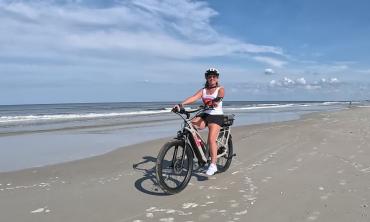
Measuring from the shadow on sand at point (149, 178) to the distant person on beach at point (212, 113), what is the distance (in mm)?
477

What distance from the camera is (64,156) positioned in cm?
1001

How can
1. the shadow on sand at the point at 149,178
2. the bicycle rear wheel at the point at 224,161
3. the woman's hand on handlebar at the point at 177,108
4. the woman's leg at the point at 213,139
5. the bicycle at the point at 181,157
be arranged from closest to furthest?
the bicycle at the point at 181,157 → the shadow on sand at the point at 149,178 → the woman's hand on handlebar at the point at 177,108 → the woman's leg at the point at 213,139 → the bicycle rear wheel at the point at 224,161

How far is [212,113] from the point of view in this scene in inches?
278

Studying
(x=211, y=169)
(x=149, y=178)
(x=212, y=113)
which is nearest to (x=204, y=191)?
(x=211, y=169)

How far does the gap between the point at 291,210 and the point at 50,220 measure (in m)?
3.04

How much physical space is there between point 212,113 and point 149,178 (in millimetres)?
1636

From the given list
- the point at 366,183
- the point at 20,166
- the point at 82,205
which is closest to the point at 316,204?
the point at 366,183

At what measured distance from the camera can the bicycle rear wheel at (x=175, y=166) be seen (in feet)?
19.4

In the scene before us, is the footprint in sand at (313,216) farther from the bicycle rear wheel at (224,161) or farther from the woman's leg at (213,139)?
the bicycle rear wheel at (224,161)

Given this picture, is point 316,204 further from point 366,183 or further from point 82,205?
point 82,205

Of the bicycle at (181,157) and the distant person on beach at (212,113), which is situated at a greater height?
the distant person on beach at (212,113)

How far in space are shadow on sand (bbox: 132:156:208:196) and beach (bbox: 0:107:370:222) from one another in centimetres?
2

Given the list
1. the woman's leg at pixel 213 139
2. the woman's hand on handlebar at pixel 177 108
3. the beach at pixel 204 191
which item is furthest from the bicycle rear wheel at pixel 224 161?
the woman's hand on handlebar at pixel 177 108

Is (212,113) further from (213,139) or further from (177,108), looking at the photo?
(177,108)
